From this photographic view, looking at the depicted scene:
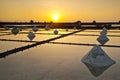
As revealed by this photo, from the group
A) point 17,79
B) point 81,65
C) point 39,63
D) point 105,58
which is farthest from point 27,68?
point 105,58

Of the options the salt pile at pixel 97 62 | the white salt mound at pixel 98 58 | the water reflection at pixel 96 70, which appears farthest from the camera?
the white salt mound at pixel 98 58

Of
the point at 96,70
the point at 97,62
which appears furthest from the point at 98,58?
the point at 96,70

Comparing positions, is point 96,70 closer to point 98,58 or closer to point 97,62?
point 97,62

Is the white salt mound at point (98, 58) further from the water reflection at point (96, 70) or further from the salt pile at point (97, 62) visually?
the water reflection at point (96, 70)

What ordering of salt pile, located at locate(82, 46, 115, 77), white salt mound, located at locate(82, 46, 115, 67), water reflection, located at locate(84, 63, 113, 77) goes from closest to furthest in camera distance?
1. water reflection, located at locate(84, 63, 113, 77)
2. salt pile, located at locate(82, 46, 115, 77)
3. white salt mound, located at locate(82, 46, 115, 67)

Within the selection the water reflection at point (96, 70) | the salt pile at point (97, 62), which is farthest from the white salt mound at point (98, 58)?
the water reflection at point (96, 70)

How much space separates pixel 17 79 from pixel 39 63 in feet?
9.21

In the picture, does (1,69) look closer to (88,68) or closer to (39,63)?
(39,63)

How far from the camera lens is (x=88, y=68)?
9.23 m

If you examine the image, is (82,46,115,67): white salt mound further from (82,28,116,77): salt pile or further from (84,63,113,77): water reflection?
(84,63,113,77): water reflection

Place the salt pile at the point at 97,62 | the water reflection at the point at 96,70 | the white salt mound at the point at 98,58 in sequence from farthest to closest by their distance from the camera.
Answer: the white salt mound at the point at 98,58
the salt pile at the point at 97,62
the water reflection at the point at 96,70

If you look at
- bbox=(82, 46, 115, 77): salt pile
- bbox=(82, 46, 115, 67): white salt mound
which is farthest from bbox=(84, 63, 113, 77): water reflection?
bbox=(82, 46, 115, 67): white salt mound

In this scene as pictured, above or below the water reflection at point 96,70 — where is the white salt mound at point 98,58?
above

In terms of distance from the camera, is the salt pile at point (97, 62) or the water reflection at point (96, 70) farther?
the salt pile at point (97, 62)
